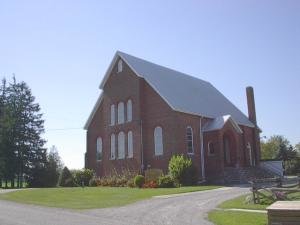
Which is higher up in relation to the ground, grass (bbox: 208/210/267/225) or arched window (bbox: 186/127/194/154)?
arched window (bbox: 186/127/194/154)

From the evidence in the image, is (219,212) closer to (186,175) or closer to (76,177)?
(186,175)

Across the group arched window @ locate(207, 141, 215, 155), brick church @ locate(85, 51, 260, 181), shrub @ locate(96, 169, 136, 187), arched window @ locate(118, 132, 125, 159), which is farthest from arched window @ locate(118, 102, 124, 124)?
arched window @ locate(207, 141, 215, 155)

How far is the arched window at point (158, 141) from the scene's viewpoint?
1586 inches

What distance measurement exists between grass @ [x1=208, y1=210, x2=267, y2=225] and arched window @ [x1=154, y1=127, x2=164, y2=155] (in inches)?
899

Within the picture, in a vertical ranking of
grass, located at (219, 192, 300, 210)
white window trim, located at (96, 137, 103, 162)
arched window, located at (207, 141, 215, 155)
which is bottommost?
grass, located at (219, 192, 300, 210)

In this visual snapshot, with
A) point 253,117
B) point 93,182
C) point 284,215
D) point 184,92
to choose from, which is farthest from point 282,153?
point 284,215

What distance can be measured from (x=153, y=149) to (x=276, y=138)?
176 ft

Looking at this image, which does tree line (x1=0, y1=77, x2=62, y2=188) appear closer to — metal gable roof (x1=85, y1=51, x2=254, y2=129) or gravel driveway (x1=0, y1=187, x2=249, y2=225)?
metal gable roof (x1=85, y1=51, x2=254, y2=129)

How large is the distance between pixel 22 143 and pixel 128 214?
42137mm

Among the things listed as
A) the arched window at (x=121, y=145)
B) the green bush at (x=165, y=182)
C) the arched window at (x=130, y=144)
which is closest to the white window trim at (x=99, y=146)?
the arched window at (x=121, y=145)

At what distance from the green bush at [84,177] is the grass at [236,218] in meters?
26.9

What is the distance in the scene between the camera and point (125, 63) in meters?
43.3

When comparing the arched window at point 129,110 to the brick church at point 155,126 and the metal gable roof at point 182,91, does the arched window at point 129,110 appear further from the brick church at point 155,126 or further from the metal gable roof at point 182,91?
the metal gable roof at point 182,91

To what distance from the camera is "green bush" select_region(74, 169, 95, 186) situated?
4264 centimetres
